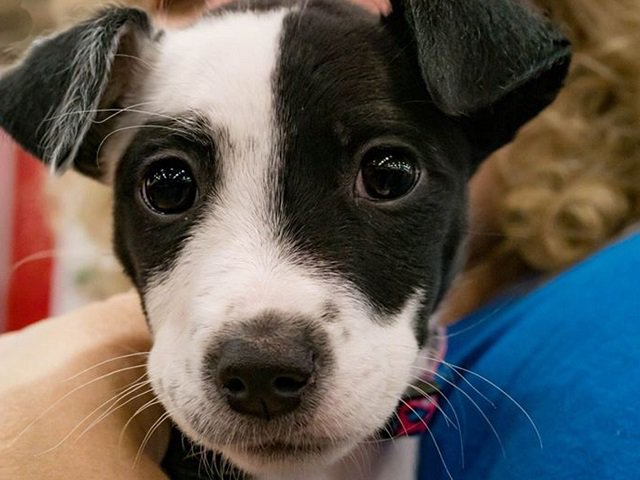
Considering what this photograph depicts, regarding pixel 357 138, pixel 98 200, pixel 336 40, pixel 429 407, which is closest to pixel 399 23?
pixel 336 40

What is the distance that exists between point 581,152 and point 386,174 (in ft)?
2.62

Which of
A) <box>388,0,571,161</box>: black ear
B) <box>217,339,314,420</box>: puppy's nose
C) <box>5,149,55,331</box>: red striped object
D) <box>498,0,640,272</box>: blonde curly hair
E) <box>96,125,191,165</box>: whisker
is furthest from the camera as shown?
<box>5,149,55,331</box>: red striped object

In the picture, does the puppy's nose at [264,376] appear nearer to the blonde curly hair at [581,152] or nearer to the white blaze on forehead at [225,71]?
the white blaze on forehead at [225,71]

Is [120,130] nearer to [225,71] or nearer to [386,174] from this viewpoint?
[225,71]

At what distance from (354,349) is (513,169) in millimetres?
898

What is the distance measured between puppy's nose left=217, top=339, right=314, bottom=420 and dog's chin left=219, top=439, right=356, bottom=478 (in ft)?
0.21

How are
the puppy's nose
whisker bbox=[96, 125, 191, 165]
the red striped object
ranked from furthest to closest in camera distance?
the red striped object → whisker bbox=[96, 125, 191, 165] → the puppy's nose

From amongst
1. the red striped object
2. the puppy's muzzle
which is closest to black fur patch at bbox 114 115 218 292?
the puppy's muzzle

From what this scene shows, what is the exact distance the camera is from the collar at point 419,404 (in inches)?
48.1

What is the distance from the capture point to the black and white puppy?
3.22 feet

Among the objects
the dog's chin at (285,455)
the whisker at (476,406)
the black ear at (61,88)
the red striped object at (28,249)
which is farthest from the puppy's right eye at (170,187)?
the red striped object at (28,249)

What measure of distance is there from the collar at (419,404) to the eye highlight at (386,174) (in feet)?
0.93

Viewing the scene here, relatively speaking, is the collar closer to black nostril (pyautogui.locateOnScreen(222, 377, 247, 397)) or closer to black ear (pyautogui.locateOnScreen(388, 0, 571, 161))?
black nostril (pyautogui.locateOnScreen(222, 377, 247, 397))

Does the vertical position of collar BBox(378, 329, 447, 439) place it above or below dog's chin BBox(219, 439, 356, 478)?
below
